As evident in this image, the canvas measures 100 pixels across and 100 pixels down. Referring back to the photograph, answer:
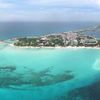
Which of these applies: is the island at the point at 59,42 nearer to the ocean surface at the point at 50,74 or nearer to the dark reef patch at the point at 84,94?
the ocean surface at the point at 50,74

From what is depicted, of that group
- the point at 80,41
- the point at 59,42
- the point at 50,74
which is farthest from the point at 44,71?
the point at 80,41

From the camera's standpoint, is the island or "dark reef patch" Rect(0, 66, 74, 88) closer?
"dark reef patch" Rect(0, 66, 74, 88)

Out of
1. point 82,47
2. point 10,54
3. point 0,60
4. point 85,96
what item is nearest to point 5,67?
point 0,60

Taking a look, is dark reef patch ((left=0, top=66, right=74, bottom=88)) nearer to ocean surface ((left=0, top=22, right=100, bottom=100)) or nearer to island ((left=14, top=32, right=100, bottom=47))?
ocean surface ((left=0, top=22, right=100, bottom=100))

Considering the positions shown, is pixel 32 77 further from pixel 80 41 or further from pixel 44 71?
pixel 80 41

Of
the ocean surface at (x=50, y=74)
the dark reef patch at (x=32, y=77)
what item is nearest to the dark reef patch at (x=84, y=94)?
the ocean surface at (x=50, y=74)

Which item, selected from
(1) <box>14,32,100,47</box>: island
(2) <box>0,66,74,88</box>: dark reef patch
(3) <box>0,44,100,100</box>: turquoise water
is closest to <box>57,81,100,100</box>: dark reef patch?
(3) <box>0,44,100,100</box>: turquoise water

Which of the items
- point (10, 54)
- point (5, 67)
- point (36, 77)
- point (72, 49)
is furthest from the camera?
point (72, 49)

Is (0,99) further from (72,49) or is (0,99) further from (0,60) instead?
(72,49)
